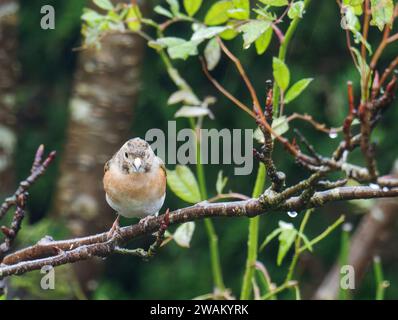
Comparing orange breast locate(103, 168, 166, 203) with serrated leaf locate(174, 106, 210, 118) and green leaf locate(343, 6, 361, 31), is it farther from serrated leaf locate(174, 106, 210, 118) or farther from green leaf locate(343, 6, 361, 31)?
green leaf locate(343, 6, 361, 31)

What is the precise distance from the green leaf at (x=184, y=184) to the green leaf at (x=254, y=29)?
1.59ft

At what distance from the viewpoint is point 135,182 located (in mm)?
2170

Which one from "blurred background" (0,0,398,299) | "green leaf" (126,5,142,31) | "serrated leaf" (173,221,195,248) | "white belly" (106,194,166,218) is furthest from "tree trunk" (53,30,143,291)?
"serrated leaf" (173,221,195,248)

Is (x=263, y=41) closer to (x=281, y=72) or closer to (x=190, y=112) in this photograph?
(x=281, y=72)

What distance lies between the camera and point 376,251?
339cm

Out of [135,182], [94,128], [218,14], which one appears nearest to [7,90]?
[94,128]

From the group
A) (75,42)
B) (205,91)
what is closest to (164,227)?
(205,91)

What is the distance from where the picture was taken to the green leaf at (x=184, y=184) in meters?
1.97

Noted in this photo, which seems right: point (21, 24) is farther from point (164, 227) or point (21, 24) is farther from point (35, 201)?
point (164, 227)

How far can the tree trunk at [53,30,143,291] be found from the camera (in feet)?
11.3

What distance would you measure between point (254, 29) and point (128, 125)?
197 centimetres

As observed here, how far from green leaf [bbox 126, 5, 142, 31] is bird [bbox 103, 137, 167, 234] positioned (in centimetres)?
39

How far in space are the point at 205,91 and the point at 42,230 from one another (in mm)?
1220
